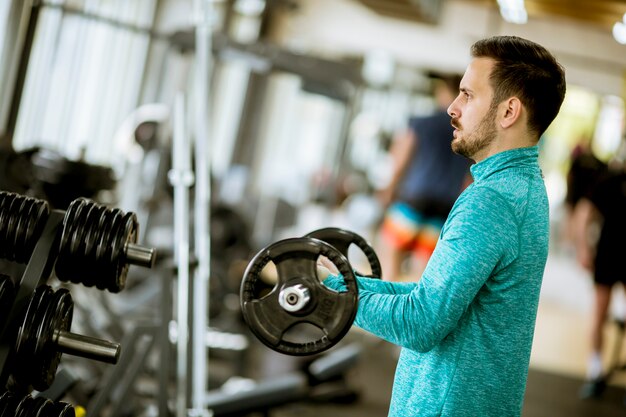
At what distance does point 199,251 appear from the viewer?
3004 millimetres

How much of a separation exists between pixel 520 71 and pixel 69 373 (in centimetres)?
154

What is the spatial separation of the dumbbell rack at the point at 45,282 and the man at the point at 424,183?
10.5ft

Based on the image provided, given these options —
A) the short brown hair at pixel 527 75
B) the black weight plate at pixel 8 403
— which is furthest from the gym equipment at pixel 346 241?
the black weight plate at pixel 8 403

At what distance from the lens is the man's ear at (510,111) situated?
1.55 metres

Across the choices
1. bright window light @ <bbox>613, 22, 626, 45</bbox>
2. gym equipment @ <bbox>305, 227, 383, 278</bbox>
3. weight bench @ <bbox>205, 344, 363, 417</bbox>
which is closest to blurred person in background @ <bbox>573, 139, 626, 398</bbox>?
weight bench @ <bbox>205, 344, 363, 417</bbox>

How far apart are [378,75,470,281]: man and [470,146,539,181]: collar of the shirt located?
323 centimetres

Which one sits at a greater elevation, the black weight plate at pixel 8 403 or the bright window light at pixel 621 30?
the bright window light at pixel 621 30

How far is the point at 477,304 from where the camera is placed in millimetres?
1563

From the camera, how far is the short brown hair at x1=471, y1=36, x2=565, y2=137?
1.55m

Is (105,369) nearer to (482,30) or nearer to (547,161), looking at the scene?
(482,30)

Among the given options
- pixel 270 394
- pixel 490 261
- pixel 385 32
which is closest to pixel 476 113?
pixel 490 261

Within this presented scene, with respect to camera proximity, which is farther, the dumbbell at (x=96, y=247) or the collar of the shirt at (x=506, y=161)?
the dumbbell at (x=96, y=247)

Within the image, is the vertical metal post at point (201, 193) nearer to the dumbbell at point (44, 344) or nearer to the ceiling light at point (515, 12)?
the dumbbell at point (44, 344)

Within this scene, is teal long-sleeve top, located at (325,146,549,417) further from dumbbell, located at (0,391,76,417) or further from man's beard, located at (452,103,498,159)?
dumbbell, located at (0,391,76,417)
